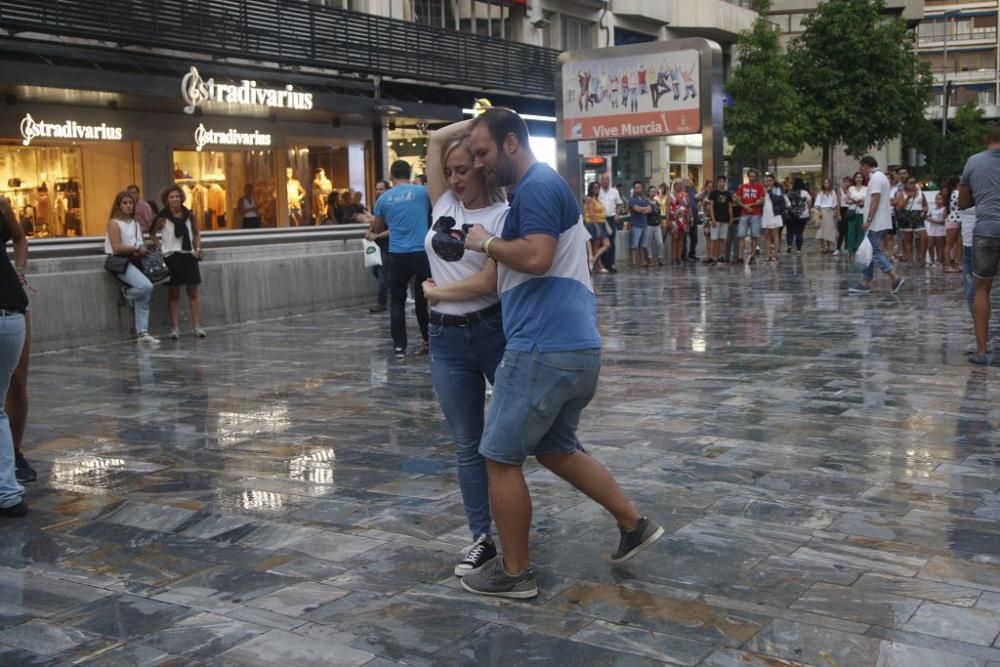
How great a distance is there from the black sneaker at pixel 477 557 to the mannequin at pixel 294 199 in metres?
22.5

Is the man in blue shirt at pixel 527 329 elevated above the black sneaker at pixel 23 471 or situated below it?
above

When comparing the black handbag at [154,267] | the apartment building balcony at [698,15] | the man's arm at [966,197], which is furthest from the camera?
the apartment building balcony at [698,15]

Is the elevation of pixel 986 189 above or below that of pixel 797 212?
above

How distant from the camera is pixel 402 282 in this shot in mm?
11078

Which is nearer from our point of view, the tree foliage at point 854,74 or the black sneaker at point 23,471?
the black sneaker at point 23,471

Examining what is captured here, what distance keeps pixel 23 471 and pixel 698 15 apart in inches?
1507

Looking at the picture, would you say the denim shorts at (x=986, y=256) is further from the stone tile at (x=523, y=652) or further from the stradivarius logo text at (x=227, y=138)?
the stradivarius logo text at (x=227, y=138)

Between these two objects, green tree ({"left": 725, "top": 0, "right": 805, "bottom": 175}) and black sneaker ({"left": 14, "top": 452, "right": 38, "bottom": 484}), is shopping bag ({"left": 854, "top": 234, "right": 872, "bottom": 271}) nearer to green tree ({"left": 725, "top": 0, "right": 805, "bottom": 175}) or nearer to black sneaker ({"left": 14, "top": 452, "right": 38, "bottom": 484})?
black sneaker ({"left": 14, "top": 452, "right": 38, "bottom": 484})

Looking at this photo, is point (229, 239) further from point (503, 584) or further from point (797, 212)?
point (797, 212)

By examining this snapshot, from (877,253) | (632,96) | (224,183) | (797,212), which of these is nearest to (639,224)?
(632,96)

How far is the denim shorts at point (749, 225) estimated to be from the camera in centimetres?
2380

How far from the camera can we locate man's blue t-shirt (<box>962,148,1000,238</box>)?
→ 30.9 ft

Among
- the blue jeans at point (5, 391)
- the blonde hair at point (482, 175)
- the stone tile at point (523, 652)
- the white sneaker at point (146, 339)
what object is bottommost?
the stone tile at point (523, 652)

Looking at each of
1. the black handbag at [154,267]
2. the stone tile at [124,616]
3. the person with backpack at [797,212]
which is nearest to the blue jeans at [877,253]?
the black handbag at [154,267]
